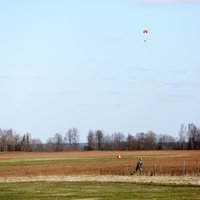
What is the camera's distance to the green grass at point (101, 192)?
35.0 meters

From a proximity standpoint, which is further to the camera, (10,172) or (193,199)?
(10,172)

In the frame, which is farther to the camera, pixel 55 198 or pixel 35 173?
pixel 35 173

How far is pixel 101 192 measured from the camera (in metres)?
38.6

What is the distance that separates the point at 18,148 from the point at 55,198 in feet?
546

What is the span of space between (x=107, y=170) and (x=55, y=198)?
3146cm

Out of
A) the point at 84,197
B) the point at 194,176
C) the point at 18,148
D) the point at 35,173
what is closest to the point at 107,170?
the point at 35,173

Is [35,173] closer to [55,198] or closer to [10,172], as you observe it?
[10,172]

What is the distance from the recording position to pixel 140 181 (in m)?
49.2

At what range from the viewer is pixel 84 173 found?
63.0 metres

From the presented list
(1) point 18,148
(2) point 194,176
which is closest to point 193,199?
(2) point 194,176

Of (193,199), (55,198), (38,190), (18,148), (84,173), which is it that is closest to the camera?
(193,199)

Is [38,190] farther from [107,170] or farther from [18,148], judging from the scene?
[18,148]

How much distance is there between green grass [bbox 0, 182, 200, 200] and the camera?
35000 millimetres

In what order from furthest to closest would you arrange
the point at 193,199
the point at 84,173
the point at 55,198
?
the point at 84,173, the point at 55,198, the point at 193,199
